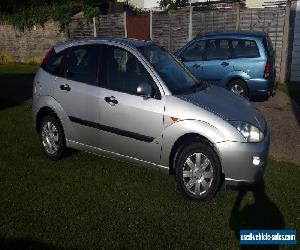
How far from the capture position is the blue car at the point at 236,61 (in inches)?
402

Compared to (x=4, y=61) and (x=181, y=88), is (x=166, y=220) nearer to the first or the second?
(x=181, y=88)

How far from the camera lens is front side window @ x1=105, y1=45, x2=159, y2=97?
18.0 ft

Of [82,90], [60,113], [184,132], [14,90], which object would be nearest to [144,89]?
[184,132]

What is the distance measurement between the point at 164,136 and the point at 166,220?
3.61ft

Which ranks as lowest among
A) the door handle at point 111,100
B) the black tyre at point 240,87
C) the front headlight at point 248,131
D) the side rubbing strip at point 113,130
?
the black tyre at point 240,87

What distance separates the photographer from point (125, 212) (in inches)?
190

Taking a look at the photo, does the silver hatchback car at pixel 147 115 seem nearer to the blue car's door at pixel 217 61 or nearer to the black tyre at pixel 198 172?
the black tyre at pixel 198 172

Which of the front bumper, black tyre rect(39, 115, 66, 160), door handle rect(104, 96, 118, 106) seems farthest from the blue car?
the front bumper

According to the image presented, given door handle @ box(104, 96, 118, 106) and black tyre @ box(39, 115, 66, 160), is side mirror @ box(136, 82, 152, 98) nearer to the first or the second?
door handle @ box(104, 96, 118, 106)

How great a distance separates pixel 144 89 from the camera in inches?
204

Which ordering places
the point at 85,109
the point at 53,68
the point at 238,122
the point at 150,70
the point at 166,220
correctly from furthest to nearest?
the point at 53,68
the point at 85,109
the point at 150,70
the point at 238,122
the point at 166,220

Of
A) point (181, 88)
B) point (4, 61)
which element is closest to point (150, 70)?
point (181, 88)

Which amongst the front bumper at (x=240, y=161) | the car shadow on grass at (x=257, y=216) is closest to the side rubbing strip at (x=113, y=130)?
the front bumper at (x=240, y=161)

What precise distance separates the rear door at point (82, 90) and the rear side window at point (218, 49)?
17.5ft
